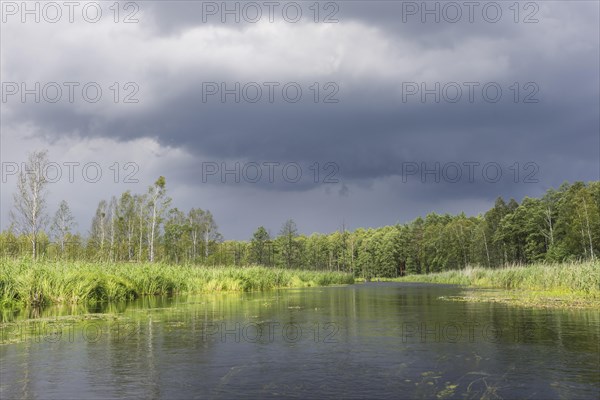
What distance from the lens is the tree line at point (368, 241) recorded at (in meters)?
66.9

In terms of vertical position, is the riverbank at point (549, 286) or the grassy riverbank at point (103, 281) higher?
the grassy riverbank at point (103, 281)

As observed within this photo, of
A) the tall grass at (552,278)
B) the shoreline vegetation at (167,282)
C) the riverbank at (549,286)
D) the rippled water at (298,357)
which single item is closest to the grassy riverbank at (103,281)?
the shoreline vegetation at (167,282)

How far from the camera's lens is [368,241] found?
141375 millimetres

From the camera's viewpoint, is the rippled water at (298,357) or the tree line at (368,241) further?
the tree line at (368,241)

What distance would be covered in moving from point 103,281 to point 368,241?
119 m

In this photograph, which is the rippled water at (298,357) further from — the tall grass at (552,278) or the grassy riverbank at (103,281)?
the tall grass at (552,278)

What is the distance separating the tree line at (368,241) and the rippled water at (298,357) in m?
26.5

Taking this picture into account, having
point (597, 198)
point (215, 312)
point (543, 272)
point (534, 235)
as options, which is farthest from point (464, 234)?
point (215, 312)

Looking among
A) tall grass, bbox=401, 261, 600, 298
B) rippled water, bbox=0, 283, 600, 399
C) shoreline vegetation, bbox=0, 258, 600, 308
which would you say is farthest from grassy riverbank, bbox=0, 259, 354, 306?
tall grass, bbox=401, 261, 600, 298

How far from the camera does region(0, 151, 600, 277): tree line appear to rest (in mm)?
66938

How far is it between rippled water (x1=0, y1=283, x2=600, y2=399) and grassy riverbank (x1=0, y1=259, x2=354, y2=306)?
418 centimetres

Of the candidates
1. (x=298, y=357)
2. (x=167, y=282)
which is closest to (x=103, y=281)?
(x=167, y=282)

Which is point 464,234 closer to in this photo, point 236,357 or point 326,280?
point 326,280

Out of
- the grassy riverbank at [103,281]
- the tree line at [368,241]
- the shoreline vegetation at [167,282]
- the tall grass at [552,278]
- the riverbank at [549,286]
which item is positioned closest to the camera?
the grassy riverbank at [103,281]
